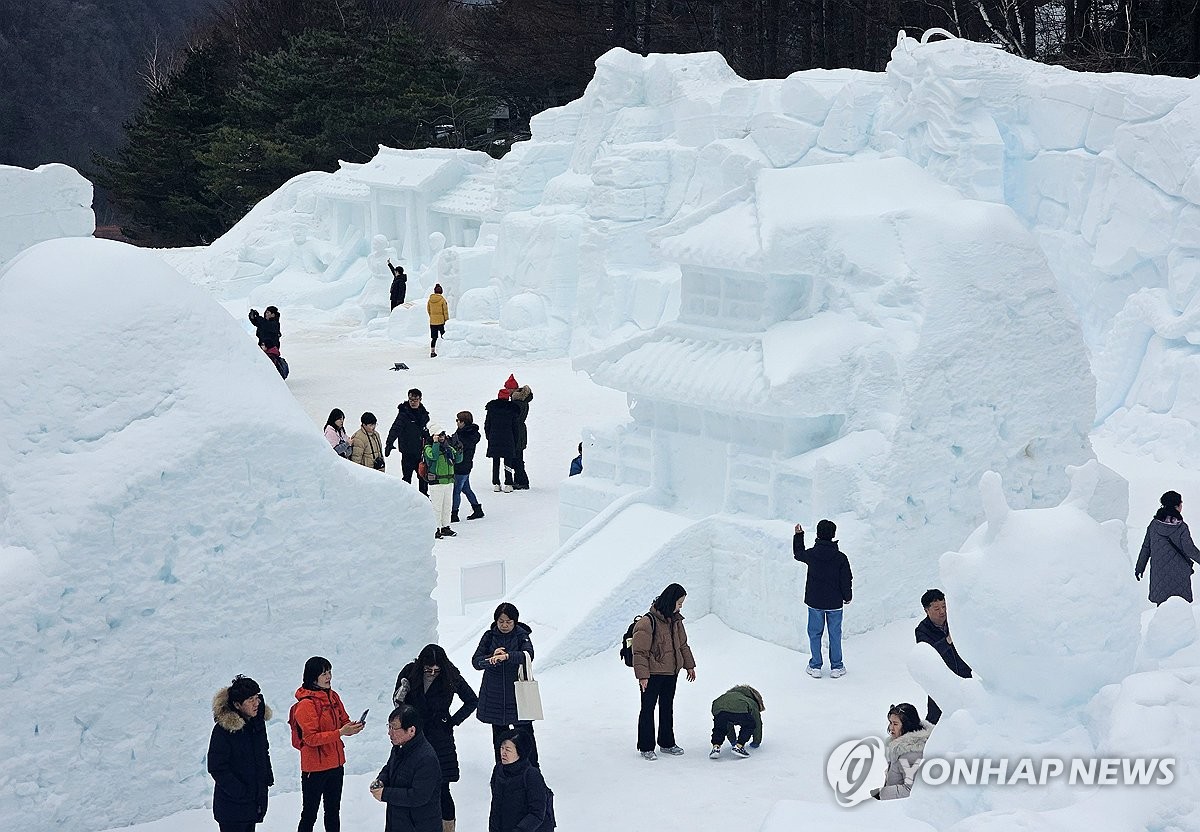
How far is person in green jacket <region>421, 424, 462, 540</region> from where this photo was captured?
1409 cm

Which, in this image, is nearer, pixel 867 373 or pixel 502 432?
pixel 867 373

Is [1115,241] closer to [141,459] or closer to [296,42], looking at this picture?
[141,459]

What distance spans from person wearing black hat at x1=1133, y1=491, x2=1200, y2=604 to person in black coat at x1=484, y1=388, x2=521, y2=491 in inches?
284

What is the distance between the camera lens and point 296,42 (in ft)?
124

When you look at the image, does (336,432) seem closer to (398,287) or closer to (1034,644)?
(1034,644)

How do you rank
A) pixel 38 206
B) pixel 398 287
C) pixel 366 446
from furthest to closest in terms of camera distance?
pixel 398 287, pixel 38 206, pixel 366 446

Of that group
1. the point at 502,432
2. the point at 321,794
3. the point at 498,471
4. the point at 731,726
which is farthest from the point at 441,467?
the point at 321,794

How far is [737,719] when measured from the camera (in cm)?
913

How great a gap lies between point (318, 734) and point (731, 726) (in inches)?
117

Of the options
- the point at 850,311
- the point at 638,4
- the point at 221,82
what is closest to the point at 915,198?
the point at 850,311

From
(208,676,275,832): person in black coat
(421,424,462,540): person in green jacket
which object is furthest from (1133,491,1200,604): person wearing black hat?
(421,424,462,540): person in green jacket

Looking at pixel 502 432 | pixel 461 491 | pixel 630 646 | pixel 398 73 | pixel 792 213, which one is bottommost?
pixel 461 491

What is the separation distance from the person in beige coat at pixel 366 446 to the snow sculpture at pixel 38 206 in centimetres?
597

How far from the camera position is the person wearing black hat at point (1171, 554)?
9.98 meters
